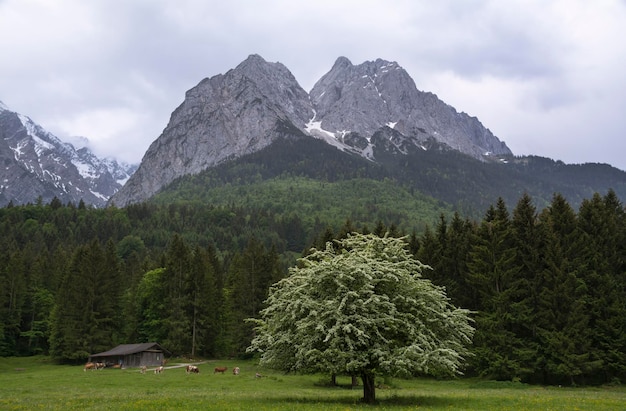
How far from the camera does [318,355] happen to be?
25.0m

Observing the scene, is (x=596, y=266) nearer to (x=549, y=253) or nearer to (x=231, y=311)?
(x=549, y=253)

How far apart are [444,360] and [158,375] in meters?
37.4

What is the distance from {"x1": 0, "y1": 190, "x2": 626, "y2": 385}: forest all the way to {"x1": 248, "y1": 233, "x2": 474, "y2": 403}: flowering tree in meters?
22.7

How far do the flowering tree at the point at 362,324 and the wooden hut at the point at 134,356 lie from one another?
43.9 meters

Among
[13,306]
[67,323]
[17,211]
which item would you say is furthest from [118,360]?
[17,211]

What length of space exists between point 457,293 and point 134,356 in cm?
4372

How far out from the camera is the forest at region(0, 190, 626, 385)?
153ft

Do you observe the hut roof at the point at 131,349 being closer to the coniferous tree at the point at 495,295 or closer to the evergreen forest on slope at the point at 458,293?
the evergreen forest on slope at the point at 458,293

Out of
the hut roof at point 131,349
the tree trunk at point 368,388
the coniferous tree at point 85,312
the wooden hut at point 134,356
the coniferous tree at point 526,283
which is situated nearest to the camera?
the tree trunk at point 368,388

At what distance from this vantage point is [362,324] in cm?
2541

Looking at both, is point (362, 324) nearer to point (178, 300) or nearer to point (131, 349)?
point (131, 349)

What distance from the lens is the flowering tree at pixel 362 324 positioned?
2495 cm

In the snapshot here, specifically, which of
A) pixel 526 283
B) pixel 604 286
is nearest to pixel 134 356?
pixel 526 283

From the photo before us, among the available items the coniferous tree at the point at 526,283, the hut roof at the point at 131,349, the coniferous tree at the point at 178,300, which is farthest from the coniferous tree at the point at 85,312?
the coniferous tree at the point at 526,283
